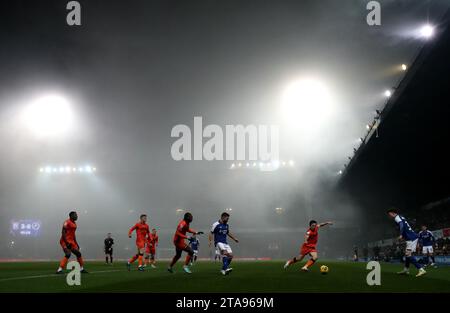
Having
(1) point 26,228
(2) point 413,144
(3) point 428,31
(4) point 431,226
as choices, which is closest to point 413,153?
(2) point 413,144

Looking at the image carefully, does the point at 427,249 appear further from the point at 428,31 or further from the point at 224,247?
the point at 224,247

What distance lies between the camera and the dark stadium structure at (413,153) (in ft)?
97.5

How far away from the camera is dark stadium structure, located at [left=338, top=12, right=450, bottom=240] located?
1169 inches

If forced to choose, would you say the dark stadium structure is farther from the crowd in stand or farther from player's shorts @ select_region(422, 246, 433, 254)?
player's shorts @ select_region(422, 246, 433, 254)

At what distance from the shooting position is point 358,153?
52594 mm

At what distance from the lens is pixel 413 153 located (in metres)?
46.2

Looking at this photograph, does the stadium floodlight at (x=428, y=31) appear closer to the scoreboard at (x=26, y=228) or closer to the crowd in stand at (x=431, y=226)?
the crowd in stand at (x=431, y=226)

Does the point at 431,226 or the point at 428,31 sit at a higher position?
the point at 428,31

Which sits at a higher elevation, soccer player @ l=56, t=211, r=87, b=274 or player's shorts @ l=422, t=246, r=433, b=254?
soccer player @ l=56, t=211, r=87, b=274

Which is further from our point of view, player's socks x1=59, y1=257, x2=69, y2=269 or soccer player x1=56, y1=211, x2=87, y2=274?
player's socks x1=59, y1=257, x2=69, y2=269

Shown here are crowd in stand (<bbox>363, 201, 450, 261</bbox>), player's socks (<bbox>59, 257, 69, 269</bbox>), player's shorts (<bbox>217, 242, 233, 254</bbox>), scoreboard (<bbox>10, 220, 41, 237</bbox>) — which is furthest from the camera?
scoreboard (<bbox>10, 220, 41, 237</bbox>)

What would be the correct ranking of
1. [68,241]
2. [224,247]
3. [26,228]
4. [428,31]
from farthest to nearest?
[26,228] → [428,31] → [68,241] → [224,247]

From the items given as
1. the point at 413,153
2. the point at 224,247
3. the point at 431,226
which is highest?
the point at 413,153

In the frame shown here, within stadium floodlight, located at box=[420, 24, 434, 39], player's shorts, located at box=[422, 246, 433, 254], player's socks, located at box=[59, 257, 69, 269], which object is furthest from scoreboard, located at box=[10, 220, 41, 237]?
stadium floodlight, located at box=[420, 24, 434, 39]
